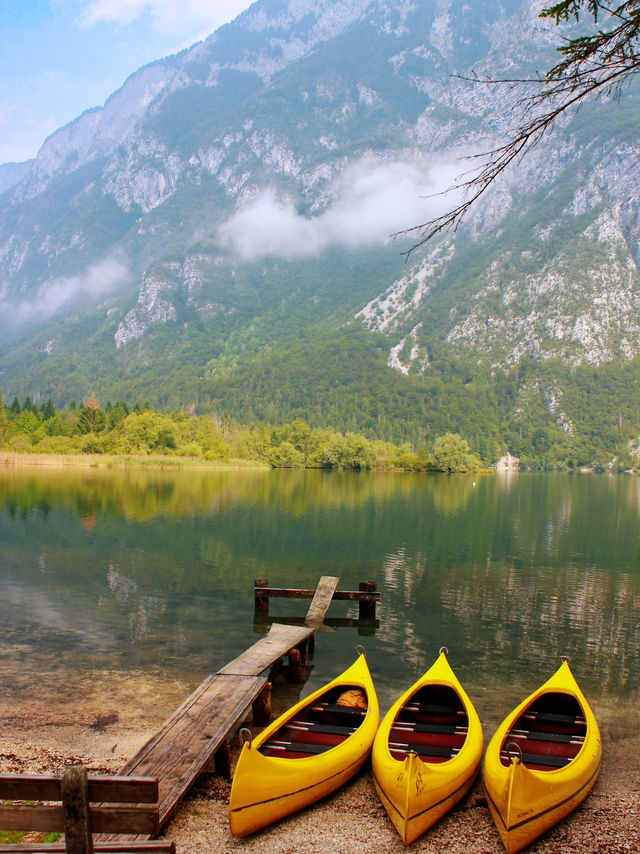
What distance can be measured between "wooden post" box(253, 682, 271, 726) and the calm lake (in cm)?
241

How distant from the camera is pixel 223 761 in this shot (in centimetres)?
917

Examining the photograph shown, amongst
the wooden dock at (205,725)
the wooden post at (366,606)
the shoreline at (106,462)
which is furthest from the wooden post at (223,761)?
the shoreline at (106,462)

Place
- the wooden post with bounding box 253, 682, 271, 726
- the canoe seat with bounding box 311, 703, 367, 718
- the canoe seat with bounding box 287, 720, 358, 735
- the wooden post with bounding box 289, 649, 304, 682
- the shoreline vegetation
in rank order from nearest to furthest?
the canoe seat with bounding box 287, 720, 358, 735 < the canoe seat with bounding box 311, 703, 367, 718 < the wooden post with bounding box 253, 682, 271, 726 < the wooden post with bounding box 289, 649, 304, 682 < the shoreline vegetation

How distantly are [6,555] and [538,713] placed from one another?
977 inches

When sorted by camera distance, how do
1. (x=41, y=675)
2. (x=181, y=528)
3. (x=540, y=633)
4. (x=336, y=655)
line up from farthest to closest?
(x=181, y=528) < (x=540, y=633) < (x=336, y=655) < (x=41, y=675)

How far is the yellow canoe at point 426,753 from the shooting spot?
7797 mm

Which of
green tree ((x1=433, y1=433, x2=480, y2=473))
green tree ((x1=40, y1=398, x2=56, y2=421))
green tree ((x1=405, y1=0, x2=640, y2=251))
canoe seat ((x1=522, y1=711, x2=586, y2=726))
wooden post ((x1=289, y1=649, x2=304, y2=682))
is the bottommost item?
green tree ((x1=433, y1=433, x2=480, y2=473))

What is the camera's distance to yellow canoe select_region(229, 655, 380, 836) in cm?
773

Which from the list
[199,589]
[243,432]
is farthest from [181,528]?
[243,432]

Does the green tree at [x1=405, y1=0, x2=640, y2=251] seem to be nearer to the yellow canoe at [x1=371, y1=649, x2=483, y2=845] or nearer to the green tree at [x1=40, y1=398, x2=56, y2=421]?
the yellow canoe at [x1=371, y1=649, x2=483, y2=845]

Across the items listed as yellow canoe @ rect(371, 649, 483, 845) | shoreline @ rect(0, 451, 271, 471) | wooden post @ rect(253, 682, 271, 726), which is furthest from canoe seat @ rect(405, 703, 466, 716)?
shoreline @ rect(0, 451, 271, 471)

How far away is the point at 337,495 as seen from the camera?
68188mm

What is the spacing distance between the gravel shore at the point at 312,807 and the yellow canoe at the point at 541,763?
332mm

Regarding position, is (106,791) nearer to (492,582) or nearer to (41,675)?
(41,675)
